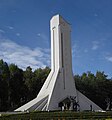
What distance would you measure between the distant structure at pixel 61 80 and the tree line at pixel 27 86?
33.3ft

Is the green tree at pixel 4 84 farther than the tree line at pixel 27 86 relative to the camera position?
No

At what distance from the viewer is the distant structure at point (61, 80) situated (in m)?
48.8

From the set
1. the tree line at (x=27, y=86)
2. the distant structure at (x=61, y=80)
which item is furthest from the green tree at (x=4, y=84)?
the distant structure at (x=61, y=80)

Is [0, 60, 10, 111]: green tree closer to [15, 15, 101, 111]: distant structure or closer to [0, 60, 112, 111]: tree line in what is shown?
[0, 60, 112, 111]: tree line

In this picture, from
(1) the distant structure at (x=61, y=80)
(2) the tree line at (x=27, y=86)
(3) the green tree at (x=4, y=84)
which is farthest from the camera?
(2) the tree line at (x=27, y=86)

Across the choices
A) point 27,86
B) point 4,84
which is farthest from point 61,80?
point 4,84

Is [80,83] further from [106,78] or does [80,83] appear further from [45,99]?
[45,99]

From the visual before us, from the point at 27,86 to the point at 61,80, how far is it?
39.3 feet

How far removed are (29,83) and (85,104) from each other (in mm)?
15569

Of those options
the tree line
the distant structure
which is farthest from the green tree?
the distant structure

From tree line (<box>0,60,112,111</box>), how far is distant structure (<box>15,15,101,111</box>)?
10142 millimetres

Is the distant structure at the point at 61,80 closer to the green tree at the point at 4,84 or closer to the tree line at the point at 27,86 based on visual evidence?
the green tree at the point at 4,84

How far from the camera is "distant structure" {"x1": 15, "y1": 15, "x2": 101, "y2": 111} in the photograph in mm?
48844

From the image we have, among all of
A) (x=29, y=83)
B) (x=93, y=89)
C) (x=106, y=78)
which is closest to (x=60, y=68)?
(x=29, y=83)
